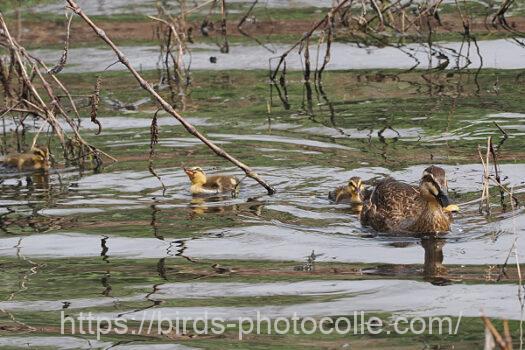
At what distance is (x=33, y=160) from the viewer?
11.1m

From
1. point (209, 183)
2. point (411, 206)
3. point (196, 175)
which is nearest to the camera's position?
point (411, 206)

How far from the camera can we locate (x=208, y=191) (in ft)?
33.1

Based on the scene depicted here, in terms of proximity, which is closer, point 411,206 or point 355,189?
point 411,206

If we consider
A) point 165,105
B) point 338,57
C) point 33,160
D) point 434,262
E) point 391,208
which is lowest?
point 434,262

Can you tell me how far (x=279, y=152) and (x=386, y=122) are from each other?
124cm

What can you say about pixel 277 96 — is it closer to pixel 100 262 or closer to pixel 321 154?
pixel 321 154

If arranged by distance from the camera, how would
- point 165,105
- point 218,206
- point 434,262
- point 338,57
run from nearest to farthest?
point 434,262, point 165,105, point 218,206, point 338,57

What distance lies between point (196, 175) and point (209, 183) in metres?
0.17

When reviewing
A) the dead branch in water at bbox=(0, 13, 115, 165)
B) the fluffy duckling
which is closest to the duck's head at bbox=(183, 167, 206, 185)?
the dead branch in water at bbox=(0, 13, 115, 165)

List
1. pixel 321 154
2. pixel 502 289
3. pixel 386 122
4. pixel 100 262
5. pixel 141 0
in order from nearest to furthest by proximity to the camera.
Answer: pixel 502 289 < pixel 100 262 < pixel 321 154 < pixel 386 122 < pixel 141 0

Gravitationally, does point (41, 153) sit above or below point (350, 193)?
above

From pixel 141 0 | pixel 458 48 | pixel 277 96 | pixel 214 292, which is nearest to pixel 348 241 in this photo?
pixel 214 292

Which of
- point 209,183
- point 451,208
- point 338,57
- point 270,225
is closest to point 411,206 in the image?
point 451,208

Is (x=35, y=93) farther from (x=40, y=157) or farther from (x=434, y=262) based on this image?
(x=434, y=262)
